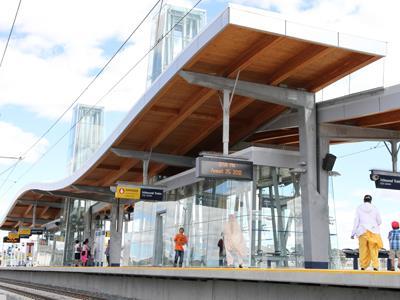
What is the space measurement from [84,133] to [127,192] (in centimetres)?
4948

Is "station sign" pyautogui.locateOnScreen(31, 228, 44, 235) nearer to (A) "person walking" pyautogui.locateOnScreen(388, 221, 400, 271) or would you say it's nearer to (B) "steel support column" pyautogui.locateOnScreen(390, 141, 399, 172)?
(B) "steel support column" pyautogui.locateOnScreen(390, 141, 399, 172)

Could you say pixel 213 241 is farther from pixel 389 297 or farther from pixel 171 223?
pixel 389 297

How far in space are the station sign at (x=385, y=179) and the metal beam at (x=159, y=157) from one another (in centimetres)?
944

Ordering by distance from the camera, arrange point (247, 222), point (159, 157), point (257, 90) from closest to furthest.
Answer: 1. point (247, 222)
2. point (257, 90)
3. point (159, 157)

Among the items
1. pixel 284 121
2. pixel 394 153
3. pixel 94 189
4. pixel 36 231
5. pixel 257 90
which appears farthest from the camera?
pixel 36 231

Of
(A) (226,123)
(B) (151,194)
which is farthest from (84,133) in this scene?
(A) (226,123)

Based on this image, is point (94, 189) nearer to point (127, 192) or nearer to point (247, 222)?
point (127, 192)

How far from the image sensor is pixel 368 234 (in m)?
11.6

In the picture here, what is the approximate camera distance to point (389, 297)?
260 inches

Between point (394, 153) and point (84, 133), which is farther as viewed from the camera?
point (84, 133)

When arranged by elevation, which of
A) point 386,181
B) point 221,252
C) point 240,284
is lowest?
point 240,284

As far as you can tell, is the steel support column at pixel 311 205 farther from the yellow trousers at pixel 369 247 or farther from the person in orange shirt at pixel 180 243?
the yellow trousers at pixel 369 247

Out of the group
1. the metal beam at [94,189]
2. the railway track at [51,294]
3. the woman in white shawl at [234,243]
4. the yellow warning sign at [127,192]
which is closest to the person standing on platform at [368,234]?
the woman in white shawl at [234,243]

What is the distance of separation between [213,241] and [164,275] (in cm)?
565
